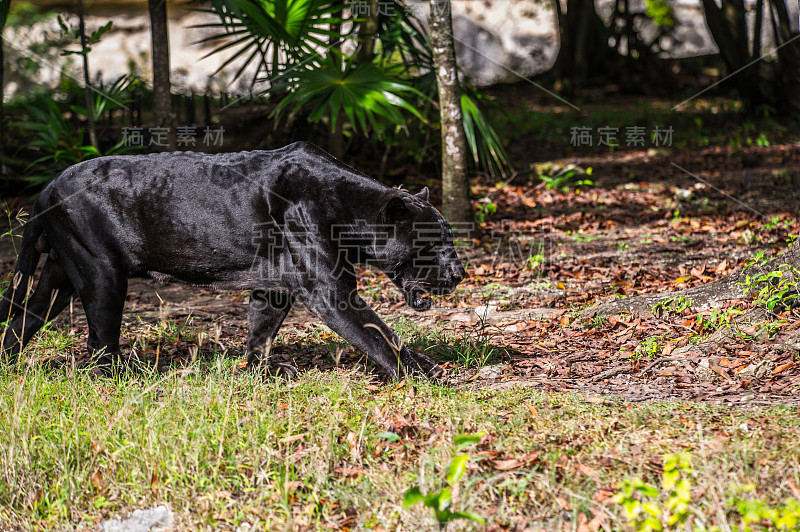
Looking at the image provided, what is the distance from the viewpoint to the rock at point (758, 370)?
408 centimetres

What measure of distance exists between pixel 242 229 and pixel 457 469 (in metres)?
1.97

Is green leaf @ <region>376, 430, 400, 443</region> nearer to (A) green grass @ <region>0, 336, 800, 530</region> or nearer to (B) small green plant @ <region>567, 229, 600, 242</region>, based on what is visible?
(A) green grass @ <region>0, 336, 800, 530</region>

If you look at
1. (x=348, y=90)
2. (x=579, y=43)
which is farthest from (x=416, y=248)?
(x=579, y=43)

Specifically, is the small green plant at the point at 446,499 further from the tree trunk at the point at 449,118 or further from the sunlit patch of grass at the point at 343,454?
the tree trunk at the point at 449,118

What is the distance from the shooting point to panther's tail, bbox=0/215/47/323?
4.55 meters

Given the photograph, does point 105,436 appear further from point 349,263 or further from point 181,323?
point 181,323

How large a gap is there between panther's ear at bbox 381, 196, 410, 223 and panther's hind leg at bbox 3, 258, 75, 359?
1.89 meters

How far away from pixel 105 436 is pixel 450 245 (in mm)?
1962

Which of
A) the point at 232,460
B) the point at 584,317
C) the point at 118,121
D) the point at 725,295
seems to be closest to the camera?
the point at 232,460

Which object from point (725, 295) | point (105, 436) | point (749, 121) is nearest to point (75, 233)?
point (105, 436)

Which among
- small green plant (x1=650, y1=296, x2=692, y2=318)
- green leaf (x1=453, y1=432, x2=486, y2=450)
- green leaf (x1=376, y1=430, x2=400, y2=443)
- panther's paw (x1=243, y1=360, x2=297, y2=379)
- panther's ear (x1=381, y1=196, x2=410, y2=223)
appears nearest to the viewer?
green leaf (x1=453, y1=432, x2=486, y2=450)

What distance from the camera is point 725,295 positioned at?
4.97 meters

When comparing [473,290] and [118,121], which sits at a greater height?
[118,121]

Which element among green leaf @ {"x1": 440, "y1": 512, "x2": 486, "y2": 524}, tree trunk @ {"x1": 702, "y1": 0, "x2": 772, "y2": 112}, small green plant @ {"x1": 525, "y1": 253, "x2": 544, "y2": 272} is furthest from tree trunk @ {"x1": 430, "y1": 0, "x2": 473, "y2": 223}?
tree trunk @ {"x1": 702, "y1": 0, "x2": 772, "y2": 112}
